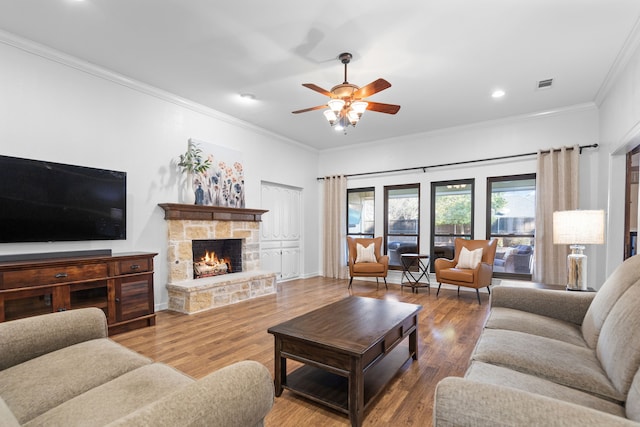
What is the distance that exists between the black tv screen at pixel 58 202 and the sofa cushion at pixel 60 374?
2125mm

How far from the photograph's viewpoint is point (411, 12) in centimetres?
266

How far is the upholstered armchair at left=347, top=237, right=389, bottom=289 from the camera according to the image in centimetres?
560

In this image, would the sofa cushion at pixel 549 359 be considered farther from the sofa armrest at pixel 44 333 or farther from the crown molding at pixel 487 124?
the crown molding at pixel 487 124

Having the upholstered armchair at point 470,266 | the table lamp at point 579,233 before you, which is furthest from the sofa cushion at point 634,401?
the upholstered armchair at point 470,266

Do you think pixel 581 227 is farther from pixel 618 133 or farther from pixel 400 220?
pixel 400 220

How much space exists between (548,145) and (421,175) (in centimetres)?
201

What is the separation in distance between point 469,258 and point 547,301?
2.74m

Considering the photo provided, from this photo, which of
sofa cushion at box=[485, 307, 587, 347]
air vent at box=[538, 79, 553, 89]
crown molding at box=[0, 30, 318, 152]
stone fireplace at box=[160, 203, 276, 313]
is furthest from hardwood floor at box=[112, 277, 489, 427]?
air vent at box=[538, 79, 553, 89]

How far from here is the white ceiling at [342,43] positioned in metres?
2.63

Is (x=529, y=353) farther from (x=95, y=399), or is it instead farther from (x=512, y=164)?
(x=512, y=164)

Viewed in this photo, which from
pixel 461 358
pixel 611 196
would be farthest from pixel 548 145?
pixel 461 358

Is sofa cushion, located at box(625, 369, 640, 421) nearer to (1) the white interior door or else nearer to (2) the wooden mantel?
(2) the wooden mantel

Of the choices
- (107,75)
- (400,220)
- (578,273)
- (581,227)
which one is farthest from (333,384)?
(400,220)

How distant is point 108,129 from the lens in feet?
12.1
